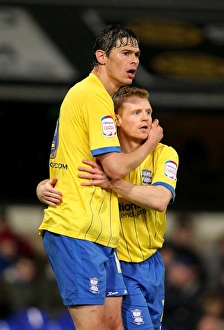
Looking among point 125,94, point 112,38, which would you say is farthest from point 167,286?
point 112,38

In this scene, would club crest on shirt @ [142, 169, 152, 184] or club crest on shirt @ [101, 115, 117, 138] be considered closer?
club crest on shirt @ [101, 115, 117, 138]

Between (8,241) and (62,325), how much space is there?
313cm

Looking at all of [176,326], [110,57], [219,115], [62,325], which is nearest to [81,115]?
[110,57]

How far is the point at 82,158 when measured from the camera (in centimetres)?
528

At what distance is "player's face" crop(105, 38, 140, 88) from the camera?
5.39m

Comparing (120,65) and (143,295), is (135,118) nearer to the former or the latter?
(120,65)

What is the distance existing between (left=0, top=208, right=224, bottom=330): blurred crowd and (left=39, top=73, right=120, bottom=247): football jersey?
3459mm

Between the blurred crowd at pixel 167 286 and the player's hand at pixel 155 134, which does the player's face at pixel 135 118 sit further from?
the blurred crowd at pixel 167 286

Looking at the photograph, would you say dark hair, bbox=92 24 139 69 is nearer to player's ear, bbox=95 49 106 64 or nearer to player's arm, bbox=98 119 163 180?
player's ear, bbox=95 49 106 64

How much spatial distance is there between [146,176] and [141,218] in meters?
0.26

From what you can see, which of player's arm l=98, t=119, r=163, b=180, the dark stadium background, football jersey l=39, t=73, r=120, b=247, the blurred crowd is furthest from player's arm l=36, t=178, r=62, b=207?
the dark stadium background

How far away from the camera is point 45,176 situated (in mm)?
13539

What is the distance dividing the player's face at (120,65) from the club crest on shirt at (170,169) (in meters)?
0.58

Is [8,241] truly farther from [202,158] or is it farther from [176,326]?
[202,158]
